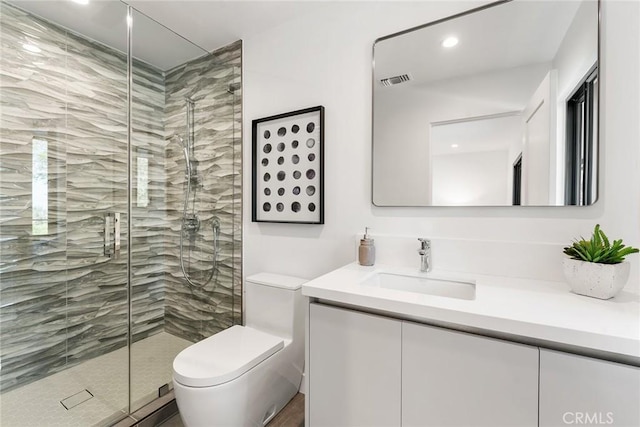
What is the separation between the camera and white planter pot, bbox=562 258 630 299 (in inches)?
37.9

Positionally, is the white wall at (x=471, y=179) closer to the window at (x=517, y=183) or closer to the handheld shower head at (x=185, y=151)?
the window at (x=517, y=183)

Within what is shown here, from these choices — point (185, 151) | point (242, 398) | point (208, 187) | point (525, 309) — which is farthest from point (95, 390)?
point (525, 309)

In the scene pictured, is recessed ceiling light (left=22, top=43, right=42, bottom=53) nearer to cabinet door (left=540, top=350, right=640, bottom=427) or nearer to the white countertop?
the white countertop

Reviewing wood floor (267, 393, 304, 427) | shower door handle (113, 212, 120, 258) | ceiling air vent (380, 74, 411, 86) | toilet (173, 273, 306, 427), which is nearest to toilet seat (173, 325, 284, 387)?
toilet (173, 273, 306, 427)

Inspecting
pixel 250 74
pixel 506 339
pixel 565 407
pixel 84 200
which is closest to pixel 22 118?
pixel 84 200

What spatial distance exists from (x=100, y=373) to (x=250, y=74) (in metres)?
2.13

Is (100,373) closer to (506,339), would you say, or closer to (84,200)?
(84,200)

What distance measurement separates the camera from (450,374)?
3.03 feet

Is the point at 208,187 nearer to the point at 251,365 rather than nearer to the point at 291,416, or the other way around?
the point at 251,365

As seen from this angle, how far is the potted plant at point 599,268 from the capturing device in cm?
97

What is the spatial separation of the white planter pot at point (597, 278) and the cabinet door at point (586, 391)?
1.06 feet

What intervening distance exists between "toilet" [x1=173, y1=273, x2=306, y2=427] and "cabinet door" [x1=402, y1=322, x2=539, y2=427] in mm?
734

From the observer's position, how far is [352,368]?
3.64ft

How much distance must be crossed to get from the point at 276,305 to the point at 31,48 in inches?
76.5
